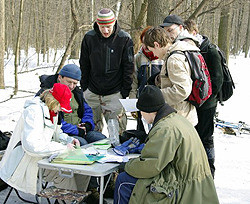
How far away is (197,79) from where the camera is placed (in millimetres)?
3240

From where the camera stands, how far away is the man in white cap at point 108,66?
4.30 meters

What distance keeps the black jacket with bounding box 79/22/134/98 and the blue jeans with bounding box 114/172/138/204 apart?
191 cm

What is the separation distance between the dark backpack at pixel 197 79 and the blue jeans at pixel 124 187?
1.16m

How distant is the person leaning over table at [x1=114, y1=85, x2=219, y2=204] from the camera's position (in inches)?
90.6

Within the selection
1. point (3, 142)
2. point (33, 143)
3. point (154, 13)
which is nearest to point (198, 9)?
point (154, 13)

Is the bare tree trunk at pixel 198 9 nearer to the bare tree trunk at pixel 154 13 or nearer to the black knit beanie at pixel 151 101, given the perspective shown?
the bare tree trunk at pixel 154 13

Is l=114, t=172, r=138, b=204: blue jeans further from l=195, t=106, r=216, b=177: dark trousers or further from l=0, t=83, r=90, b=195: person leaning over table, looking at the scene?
l=195, t=106, r=216, b=177: dark trousers

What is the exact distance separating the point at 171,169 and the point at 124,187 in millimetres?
418

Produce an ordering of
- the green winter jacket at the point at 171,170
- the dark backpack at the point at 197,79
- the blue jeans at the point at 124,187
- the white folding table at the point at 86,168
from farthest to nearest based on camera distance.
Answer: the dark backpack at the point at 197,79, the white folding table at the point at 86,168, the blue jeans at the point at 124,187, the green winter jacket at the point at 171,170

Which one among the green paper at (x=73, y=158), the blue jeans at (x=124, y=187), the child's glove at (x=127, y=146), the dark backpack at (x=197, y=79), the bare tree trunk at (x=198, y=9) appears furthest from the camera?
the bare tree trunk at (x=198, y=9)

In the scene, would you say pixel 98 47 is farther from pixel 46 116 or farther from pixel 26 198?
pixel 26 198

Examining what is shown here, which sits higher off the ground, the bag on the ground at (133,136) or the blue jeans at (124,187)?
the bag on the ground at (133,136)

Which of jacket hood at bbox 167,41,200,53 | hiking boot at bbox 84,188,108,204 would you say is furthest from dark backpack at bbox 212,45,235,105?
hiking boot at bbox 84,188,108,204

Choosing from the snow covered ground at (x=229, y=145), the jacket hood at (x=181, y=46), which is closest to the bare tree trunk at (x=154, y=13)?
the snow covered ground at (x=229, y=145)
